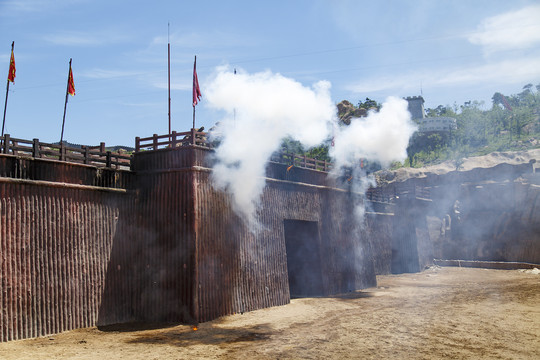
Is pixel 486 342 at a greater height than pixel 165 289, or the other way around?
pixel 165 289

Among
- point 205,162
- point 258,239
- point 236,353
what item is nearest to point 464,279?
point 258,239

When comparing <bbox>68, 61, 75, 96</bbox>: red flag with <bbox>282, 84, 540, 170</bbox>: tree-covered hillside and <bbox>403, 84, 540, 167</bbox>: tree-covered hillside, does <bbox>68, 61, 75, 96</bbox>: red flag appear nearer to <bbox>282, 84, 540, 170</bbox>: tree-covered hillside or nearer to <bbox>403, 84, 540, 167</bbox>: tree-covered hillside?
<bbox>282, 84, 540, 170</bbox>: tree-covered hillside

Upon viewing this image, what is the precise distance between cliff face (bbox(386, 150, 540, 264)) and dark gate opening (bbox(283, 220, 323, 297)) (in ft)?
59.4

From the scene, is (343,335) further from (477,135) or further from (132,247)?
(477,135)

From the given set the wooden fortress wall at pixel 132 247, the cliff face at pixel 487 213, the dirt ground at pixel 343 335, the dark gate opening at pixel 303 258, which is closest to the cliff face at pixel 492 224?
the cliff face at pixel 487 213

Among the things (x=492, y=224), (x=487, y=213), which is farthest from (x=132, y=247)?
(x=487, y=213)

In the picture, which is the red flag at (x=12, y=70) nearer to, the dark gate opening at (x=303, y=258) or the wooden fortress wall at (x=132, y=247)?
the wooden fortress wall at (x=132, y=247)

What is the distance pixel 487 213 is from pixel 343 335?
97.2ft

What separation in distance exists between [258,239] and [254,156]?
10.7 ft

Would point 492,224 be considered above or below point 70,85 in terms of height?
below

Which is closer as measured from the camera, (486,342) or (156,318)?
(486,342)

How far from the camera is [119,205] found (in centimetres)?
1636

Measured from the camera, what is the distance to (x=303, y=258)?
2312 cm

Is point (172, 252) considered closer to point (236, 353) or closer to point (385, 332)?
point (236, 353)
